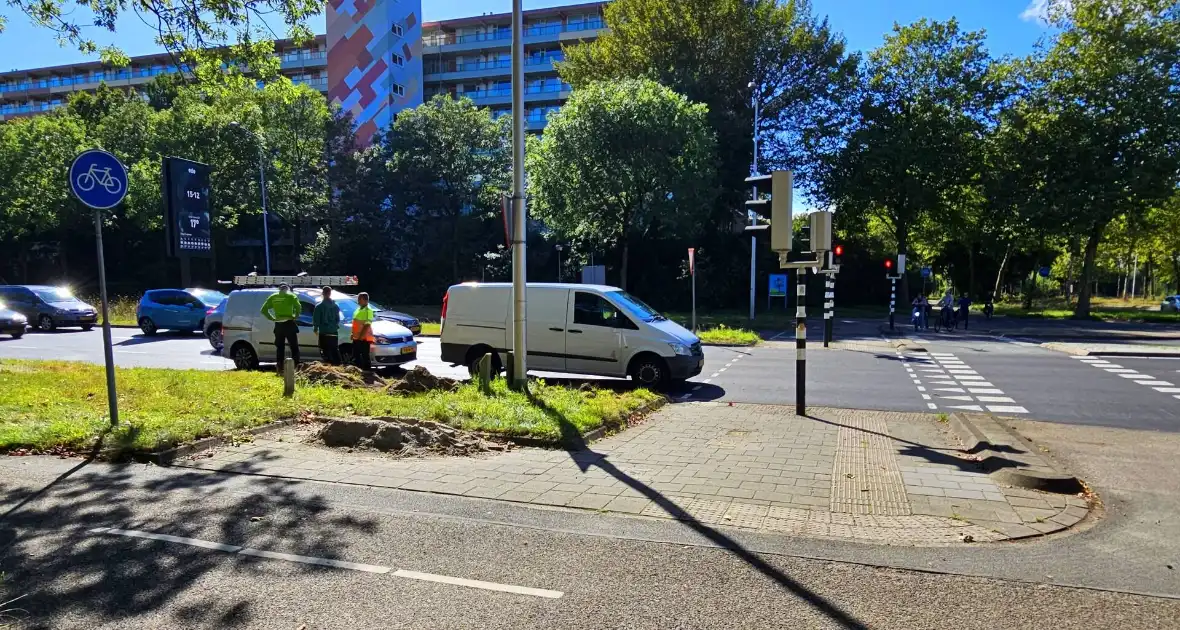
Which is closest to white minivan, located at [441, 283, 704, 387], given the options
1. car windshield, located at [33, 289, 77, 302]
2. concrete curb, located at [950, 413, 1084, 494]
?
concrete curb, located at [950, 413, 1084, 494]

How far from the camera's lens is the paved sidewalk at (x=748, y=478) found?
4.95 m

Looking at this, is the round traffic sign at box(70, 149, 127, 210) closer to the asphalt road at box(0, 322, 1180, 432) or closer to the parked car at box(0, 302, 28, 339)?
the asphalt road at box(0, 322, 1180, 432)

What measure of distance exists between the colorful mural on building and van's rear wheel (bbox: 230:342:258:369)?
48334 mm

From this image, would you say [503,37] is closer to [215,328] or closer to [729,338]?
[729,338]

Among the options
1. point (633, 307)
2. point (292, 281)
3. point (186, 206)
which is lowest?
point (633, 307)

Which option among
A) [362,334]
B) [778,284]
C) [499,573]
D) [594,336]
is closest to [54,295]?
[362,334]

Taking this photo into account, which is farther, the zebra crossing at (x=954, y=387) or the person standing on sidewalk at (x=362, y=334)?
the person standing on sidewalk at (x=362, y=334)

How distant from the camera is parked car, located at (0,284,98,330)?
25.3 meters

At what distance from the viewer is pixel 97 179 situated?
22.9 feet

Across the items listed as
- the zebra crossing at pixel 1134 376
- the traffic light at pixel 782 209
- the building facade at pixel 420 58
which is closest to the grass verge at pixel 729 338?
the zebra crossing at pixel 1134 376

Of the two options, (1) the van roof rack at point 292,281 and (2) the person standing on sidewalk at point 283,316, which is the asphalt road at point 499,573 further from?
(1) the van roof rack at point 292,281

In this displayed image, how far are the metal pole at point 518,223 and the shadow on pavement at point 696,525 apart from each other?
173cm

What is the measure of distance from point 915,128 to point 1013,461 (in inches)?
1401

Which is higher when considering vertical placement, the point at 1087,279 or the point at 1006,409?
the point at 1087,279
